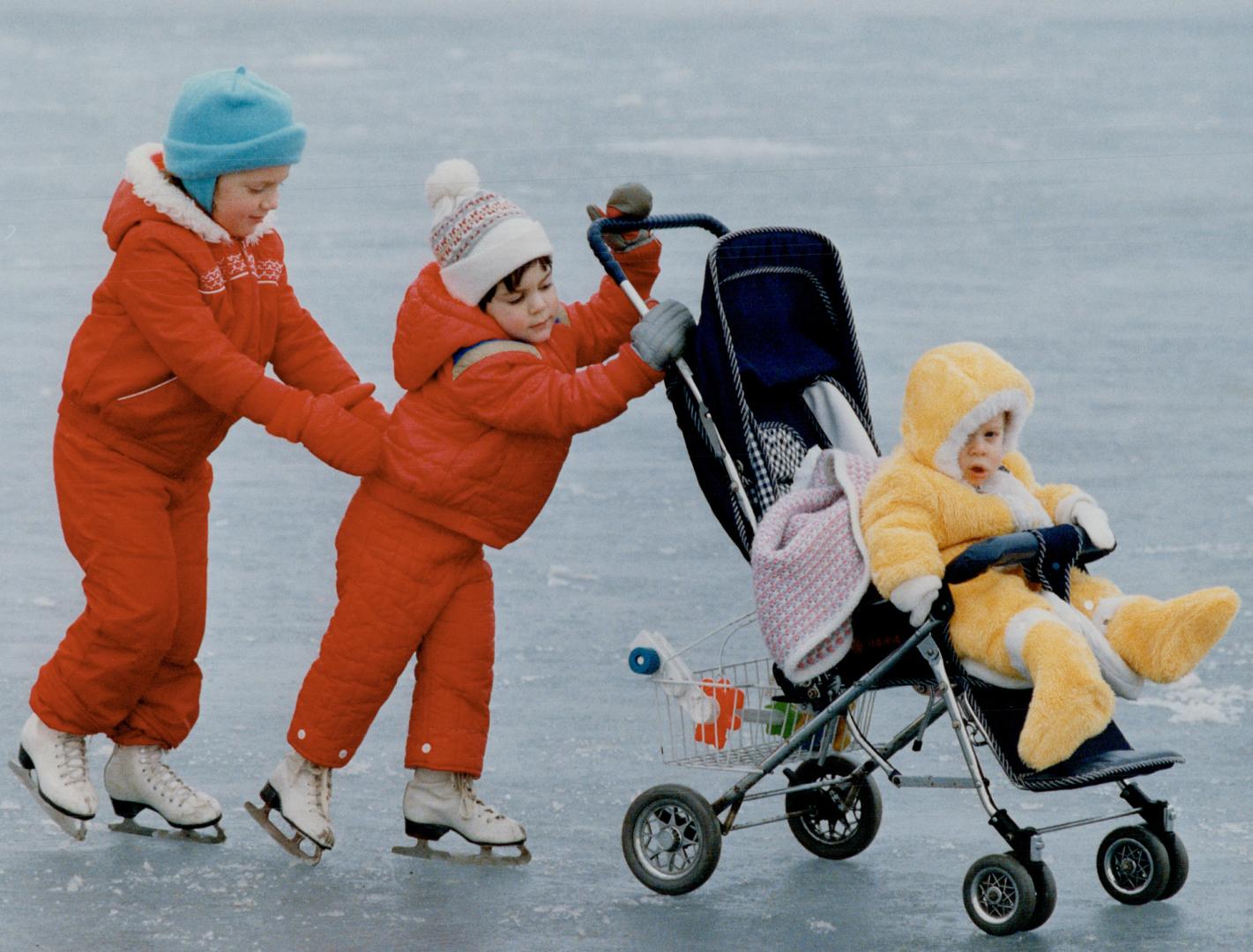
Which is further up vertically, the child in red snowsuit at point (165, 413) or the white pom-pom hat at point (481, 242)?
the white pom-pom hat at point (481, 242)

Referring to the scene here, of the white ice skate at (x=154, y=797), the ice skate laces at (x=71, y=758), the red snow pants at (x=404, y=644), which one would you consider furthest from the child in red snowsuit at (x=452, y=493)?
the ice skate laces at (x=71, y=758)

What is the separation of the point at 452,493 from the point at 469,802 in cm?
61

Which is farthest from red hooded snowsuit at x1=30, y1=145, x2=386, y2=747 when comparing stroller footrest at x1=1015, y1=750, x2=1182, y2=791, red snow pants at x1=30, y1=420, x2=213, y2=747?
stroller footrest at x1=1015, y1=750, x2=1182, y2=791

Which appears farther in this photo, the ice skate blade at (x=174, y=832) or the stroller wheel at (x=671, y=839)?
the ice skate blade at (x=174, y=832)

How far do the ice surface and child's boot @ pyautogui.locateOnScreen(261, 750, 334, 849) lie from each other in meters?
0.07

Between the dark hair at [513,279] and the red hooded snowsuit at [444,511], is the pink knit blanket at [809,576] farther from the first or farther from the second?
the dark hair at [513,279]

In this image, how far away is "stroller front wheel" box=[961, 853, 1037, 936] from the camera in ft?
11.2

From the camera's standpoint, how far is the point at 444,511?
393 centimetres

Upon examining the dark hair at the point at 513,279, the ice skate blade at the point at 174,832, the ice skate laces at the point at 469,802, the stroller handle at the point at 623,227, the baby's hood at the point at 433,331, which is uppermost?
the stroller handle at the point at 623,227

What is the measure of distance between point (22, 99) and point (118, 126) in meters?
1.43

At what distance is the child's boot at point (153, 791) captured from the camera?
3994 millimetres

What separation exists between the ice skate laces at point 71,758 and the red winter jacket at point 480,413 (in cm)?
75

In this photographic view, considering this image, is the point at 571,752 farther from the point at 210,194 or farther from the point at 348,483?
the point at 348,483

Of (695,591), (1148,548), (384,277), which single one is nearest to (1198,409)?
(1148,548)
